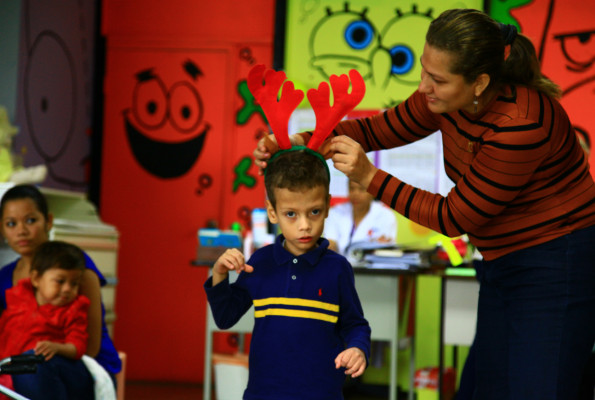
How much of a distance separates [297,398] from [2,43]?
9.86ft

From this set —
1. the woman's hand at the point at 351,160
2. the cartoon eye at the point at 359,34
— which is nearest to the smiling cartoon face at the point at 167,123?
the cartoon eye at the point at 359,34

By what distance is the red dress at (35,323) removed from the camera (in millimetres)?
2234

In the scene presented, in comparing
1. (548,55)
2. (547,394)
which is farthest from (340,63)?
(547,394)

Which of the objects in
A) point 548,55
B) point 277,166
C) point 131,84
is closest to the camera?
point 277,166

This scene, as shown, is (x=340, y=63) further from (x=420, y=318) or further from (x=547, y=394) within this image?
(x=547, y=394)

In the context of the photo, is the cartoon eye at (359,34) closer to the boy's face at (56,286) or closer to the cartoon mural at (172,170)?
the cartoon mural at (172,170)

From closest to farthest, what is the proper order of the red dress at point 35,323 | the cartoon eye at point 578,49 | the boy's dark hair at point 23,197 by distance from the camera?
the red dress at point 35,323 < the boy's dark hair at point 23,197 < the cartoon eye at point 578,49

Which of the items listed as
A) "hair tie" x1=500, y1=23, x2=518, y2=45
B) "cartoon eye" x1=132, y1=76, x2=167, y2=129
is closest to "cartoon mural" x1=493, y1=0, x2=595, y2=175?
"cartoon eye" x1=132, y1=76, x2=167, y2=129

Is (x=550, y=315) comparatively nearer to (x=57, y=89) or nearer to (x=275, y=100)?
(x=275, y=100)

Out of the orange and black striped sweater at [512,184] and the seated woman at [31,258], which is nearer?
the orange and black striped sweater at [512,184]

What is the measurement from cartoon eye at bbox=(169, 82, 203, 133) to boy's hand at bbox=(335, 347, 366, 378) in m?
3.55

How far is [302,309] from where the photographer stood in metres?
1.63

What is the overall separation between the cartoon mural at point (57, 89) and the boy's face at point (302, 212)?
2752 millimetres

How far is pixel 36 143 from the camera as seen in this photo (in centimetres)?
419
